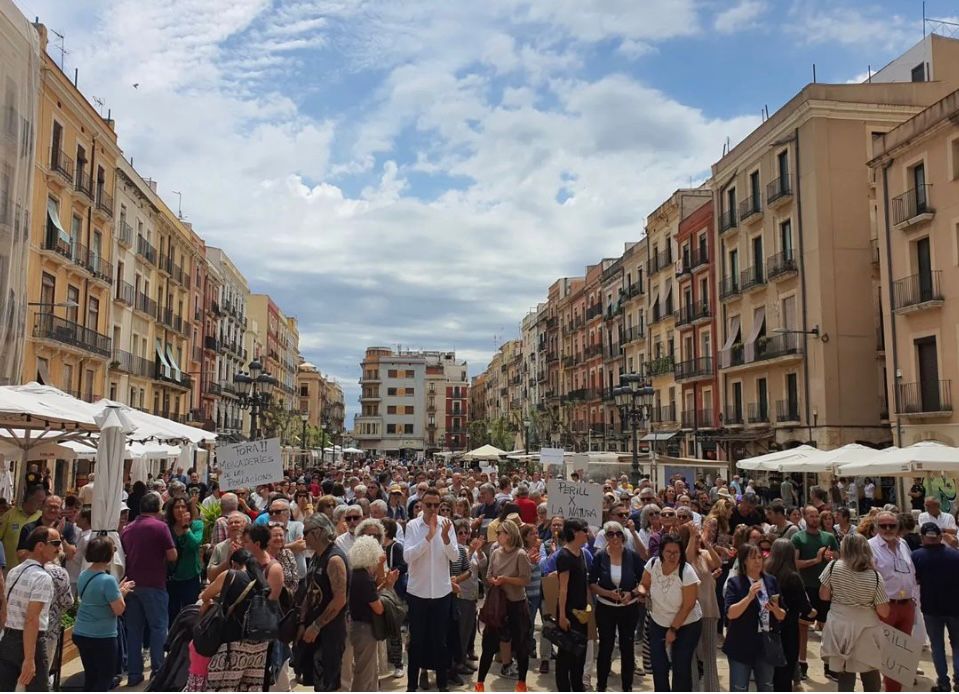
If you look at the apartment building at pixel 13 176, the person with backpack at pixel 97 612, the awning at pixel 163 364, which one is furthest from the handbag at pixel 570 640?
the awning at pixel 163 364

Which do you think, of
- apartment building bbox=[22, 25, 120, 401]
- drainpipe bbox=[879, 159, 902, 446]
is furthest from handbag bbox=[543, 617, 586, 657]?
apartment building bbox=[22, 25, 120, 401]

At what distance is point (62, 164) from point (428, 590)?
1017 inches

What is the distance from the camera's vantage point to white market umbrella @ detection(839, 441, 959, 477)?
45.9 ft

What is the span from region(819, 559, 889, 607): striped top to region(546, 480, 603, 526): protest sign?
3.34m

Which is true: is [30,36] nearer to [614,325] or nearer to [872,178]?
[872,178]

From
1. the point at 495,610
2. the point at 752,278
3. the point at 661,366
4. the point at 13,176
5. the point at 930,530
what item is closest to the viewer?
the point at 495,610

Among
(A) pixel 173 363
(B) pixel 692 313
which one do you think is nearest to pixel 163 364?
(A) pixel 173 363

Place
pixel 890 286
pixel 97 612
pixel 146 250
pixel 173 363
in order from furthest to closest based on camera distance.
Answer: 1. pixel 173 363
2. pixel 146 250
3. pixel 890 286
4. pixel 97 612

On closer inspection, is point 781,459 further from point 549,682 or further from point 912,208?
point 549,682

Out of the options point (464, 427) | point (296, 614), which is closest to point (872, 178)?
point (296, 614)

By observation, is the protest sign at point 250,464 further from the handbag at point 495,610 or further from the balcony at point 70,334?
the balcony at point 70,334

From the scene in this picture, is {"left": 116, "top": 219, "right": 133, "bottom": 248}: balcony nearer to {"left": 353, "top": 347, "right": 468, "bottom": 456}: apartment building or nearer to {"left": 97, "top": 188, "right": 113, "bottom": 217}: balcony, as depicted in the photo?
{"left": 97, "top": 188, "right": 113, "bottom": 217}: balcony

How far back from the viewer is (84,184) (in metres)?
30.2

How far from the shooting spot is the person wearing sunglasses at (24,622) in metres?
5.83
